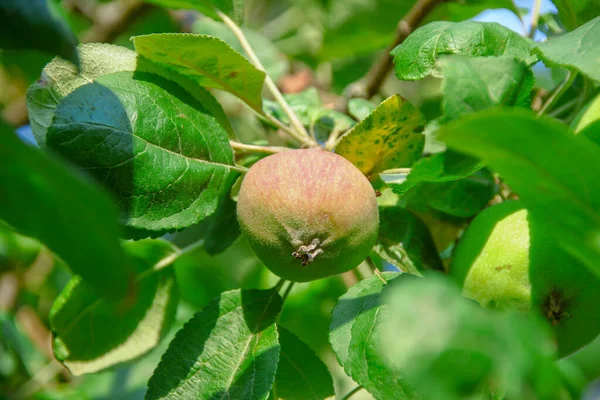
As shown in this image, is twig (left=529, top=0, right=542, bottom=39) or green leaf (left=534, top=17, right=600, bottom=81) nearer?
green leaf (left=534, top=17, right=600, bottom=81)

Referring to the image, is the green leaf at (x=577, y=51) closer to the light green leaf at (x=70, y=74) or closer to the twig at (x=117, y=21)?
the light green leaf at (x=70, y=74)

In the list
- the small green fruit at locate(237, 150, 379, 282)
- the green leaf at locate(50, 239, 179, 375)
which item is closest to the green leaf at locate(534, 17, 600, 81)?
the small green fruit at locate(237, 150, 379, 282)

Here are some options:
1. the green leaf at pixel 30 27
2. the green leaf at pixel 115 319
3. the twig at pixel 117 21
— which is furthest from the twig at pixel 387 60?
the green leaf at pixel 30 27

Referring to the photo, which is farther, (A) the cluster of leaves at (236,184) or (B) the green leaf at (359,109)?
(B) the green leaf at (359,109)

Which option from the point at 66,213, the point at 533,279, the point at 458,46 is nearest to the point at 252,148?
the point at 458,46

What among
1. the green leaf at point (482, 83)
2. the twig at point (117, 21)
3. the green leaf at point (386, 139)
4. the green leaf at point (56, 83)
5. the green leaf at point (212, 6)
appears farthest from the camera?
the twig at point (117, 21)

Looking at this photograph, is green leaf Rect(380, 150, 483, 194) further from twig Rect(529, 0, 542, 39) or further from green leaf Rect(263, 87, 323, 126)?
twig Rect(529, 0, 542, 39)

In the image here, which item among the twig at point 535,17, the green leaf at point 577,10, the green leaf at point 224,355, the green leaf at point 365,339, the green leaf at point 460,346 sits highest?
the green leaf at point 460,346
